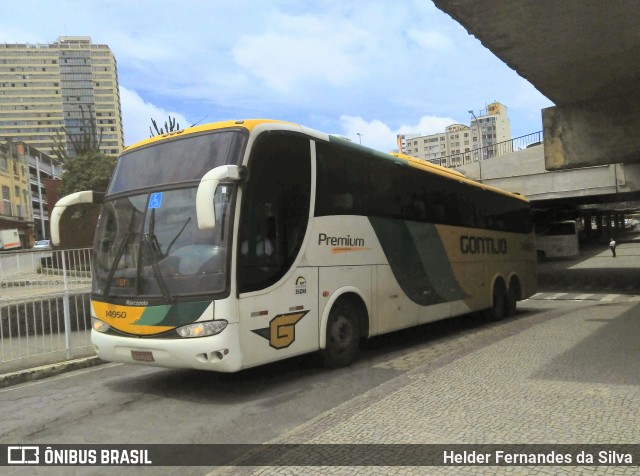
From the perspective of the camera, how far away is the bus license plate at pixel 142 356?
5844 mm

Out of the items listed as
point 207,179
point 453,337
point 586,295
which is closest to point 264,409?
point 207,179

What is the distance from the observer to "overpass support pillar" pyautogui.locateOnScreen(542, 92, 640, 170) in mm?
11492

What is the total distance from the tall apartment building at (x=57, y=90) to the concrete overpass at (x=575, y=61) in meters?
48.9

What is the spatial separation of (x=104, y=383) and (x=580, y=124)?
11318 millimetres

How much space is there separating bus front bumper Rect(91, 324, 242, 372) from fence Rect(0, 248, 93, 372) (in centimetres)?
355

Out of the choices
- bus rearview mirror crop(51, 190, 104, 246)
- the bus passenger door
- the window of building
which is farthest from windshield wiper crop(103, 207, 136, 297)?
the window of building

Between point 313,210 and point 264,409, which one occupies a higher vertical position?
point 313,210

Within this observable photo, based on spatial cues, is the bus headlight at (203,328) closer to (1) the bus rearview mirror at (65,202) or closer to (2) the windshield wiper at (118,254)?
(2) the windshield wiper at (118,254)

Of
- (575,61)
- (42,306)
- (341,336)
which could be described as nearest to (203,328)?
(341,336)

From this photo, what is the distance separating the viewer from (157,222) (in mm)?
6004

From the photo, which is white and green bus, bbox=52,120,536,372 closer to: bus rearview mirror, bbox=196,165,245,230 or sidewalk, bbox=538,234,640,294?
bus rearview mirror, bbox=196,165,245,230

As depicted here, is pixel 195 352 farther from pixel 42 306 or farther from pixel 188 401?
pixel 42 306

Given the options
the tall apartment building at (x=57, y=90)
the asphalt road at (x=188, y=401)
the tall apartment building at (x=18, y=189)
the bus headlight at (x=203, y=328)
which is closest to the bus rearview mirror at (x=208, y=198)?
the bus headlight at (x=203, y=328)

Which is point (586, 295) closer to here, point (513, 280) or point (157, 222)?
point (513, 280)
